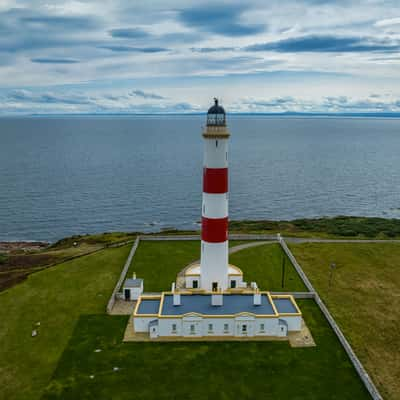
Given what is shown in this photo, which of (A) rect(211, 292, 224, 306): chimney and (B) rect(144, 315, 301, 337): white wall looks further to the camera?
(A) rect(211, 292, 224, 306): chimney

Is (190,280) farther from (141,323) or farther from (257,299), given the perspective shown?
(257,299)

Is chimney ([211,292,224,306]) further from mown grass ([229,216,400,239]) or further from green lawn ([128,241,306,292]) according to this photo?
mown grass ([229,216,400,239])

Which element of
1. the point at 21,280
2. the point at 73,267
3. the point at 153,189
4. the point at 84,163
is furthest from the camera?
the point at 84,163

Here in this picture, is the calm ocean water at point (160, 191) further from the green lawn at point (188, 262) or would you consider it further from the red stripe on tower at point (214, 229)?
the red stripe on tower at point (214, 229)

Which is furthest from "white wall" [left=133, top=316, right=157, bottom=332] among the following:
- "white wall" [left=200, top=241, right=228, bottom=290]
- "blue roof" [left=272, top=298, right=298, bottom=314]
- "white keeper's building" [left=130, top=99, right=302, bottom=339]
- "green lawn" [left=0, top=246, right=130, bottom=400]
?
"blue roof" [left=272, top=298, right=298, bottom=314]

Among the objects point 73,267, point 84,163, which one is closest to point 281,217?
point 73,267

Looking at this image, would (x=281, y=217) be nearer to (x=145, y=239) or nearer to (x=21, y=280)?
(x=145, y=239)
